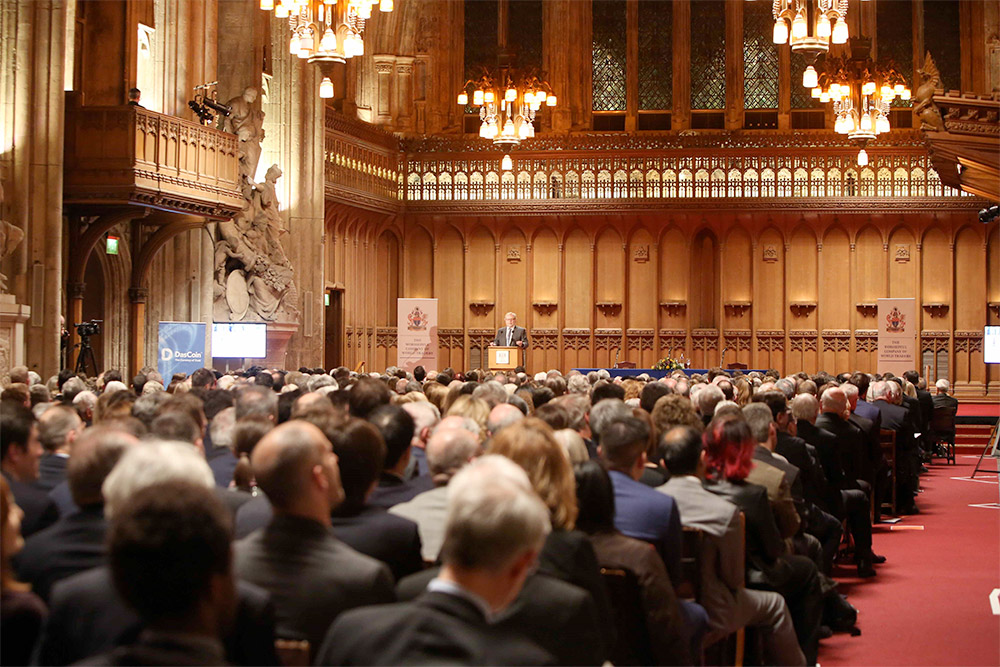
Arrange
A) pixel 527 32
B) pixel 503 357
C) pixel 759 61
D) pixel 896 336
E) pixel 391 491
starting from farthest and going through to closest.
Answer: pixel 527 32 < pixel 759 61 < pixel 896 336 < pixel 503 357 < pixel 391 491

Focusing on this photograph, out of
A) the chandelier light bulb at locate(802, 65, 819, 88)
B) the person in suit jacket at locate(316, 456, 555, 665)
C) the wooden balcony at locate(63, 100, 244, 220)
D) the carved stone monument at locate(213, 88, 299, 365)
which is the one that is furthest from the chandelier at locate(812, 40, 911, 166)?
the person in suit jacket at locate(316, 456, 555, 665)

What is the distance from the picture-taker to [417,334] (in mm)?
16906

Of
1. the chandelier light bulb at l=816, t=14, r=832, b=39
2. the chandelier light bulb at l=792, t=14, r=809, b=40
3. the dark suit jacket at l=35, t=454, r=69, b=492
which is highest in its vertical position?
the chandelier light bulb at l=816, t=14, r=832, b=39

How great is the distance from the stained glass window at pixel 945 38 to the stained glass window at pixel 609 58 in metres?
5.55

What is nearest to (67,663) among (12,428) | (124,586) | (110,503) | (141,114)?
(110,503)

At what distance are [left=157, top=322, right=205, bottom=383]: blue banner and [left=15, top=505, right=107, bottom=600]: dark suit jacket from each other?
10.2 metres

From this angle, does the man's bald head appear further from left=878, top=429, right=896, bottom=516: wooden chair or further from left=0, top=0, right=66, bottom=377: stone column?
left=0, top=0, right=66, bottom=377: stone column

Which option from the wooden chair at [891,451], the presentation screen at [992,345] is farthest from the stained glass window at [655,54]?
the wooden chair at [891,451]

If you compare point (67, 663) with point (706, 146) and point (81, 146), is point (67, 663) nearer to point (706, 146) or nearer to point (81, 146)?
point (81, 146)

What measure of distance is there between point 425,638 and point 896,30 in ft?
73.0

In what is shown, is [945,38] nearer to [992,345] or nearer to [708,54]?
[708,54]

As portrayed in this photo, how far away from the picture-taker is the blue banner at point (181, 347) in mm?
12977

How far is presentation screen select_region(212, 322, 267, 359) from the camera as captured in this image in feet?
47.4

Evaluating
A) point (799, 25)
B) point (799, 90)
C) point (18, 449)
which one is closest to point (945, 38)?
point (799, 90)
